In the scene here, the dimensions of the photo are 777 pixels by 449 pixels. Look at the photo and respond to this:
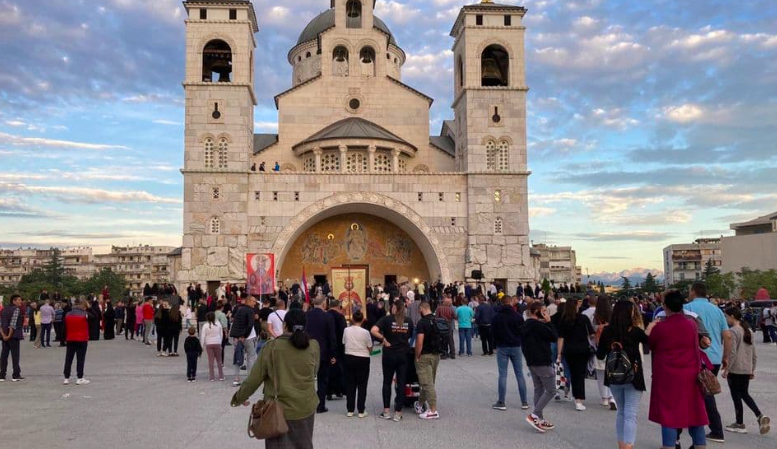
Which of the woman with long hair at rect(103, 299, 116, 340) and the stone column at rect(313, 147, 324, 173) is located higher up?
the stone column at rect(313, 147, 324, 173)

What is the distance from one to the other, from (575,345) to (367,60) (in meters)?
34.5

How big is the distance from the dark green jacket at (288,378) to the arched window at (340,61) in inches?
1453

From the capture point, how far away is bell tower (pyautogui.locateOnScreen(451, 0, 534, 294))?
113ft

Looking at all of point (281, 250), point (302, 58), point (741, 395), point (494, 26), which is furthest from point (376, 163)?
point (741, 395)

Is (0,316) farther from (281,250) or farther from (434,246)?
(434,246)

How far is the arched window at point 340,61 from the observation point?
137ft

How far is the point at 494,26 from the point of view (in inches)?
1432

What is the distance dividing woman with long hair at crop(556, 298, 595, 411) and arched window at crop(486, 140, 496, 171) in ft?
84.4

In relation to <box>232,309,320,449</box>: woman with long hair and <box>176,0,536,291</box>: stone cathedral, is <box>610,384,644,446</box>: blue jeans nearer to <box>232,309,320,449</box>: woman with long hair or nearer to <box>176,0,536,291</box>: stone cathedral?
<box>232,309,320,449</box>: woman with long hair

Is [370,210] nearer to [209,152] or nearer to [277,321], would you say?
[209,152]

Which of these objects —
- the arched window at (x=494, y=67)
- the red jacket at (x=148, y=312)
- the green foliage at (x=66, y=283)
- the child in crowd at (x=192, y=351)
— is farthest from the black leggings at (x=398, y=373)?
the green foliage at (x=66, y=283)

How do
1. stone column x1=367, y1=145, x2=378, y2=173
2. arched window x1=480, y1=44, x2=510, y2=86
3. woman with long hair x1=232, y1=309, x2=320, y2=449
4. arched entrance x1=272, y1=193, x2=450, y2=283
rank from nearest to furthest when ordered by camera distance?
woman with long hair x1=232, y1=309, x2=320, y2=449
arched entrance x1=272, y1=193, x2=450, y2=283
stone column x1=367, y1=145, x2=378, y2=173
arched window x1=480, y1=44, x2=510, y2=86

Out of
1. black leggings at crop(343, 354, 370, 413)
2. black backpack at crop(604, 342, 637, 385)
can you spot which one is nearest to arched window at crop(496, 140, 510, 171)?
black leggings at crop(343, 354, 370, 413)

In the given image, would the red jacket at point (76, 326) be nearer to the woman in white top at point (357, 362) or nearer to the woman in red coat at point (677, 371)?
the woman in white top at point (357, 362)
